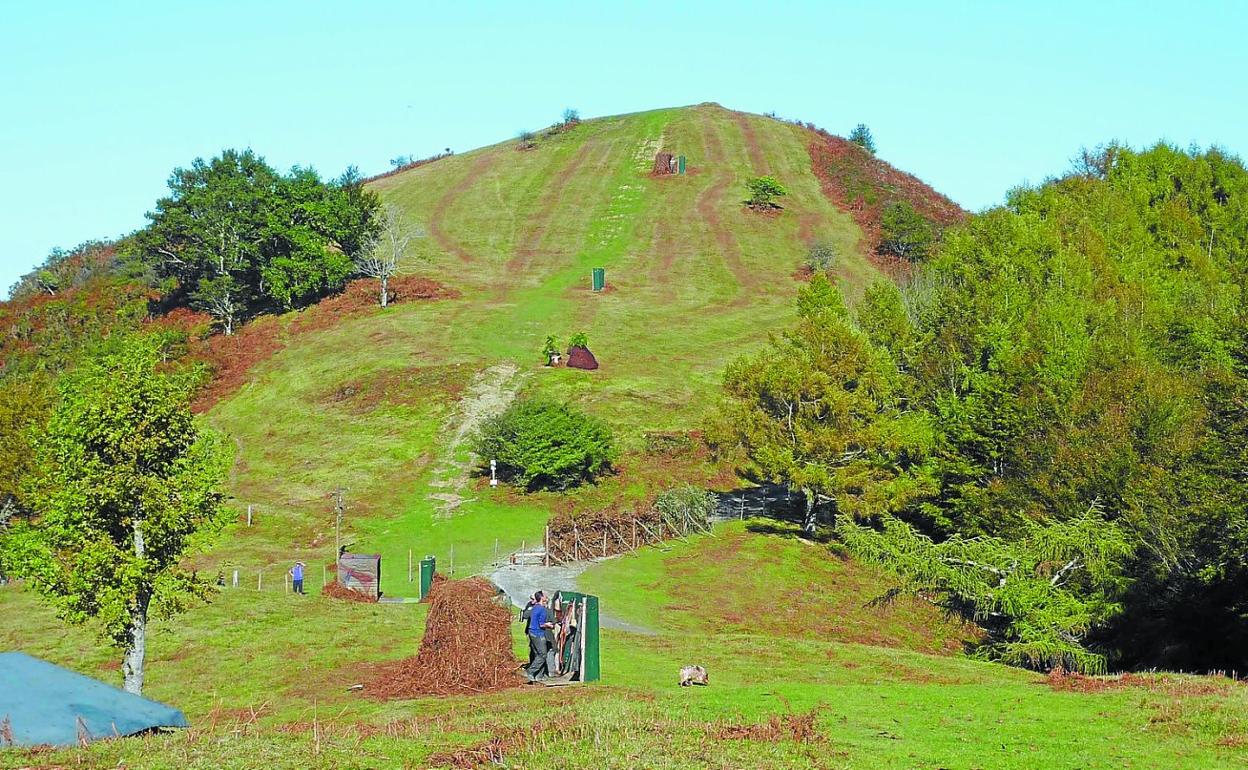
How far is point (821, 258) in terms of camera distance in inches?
4636

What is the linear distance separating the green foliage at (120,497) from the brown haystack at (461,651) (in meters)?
6.12

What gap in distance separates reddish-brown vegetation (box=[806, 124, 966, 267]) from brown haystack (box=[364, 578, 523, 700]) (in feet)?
321

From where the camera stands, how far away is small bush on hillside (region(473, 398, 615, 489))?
2643 inches

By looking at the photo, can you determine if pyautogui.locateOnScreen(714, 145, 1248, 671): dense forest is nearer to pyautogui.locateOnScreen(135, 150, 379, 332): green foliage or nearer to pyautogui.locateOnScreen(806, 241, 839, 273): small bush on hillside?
pyautogui.locateOnScreen(806, 241, 839, 273): small bush on hillside

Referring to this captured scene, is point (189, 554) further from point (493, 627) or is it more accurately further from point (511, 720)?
point (511, 720)

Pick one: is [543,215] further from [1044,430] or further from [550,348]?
[1044,430]

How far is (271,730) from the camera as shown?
66.8 ft

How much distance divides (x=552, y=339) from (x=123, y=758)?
7328 centimetres

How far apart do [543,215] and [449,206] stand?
43.4 ft

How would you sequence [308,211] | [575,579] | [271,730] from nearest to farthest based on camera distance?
[271,730], [575,579], [308,211]

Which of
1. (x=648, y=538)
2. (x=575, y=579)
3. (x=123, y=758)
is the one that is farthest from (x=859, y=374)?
(x=123, y=758)

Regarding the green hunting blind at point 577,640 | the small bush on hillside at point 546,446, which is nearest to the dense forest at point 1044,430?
the small bush on hillside at point 546,446

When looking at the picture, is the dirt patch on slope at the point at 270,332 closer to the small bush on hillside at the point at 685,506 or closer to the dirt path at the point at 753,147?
the small bush on hillside at the point at 685,506

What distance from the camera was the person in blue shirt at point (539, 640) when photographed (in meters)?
27.5
